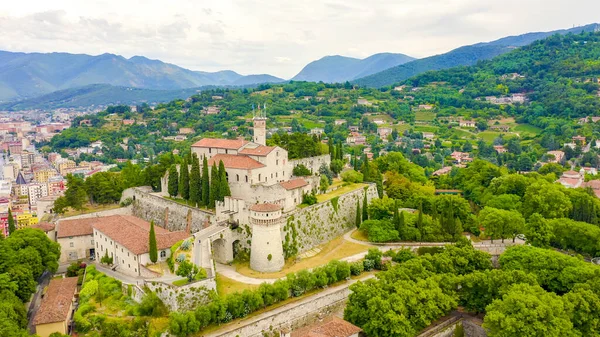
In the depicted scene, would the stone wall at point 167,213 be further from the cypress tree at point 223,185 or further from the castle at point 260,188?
the castle at point 260,188

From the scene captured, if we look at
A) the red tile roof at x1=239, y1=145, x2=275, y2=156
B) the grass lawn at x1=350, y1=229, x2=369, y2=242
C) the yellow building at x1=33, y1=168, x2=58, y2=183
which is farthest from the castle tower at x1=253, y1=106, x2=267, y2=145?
the yellow building at x1=33, y1=168, x2=58, y2=183

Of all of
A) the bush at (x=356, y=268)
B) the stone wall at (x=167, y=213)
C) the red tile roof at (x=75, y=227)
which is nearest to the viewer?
the bush at (x=356, y=268)

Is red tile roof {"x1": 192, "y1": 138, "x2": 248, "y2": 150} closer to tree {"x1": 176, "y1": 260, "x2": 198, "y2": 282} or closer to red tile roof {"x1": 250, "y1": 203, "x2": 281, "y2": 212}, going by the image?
Result: red tile roof {"x1": 250, "y1": 203, "x2": 281, "y2": 212}

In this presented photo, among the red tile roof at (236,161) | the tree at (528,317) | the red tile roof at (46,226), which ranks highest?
the red tile roof at (236,161)

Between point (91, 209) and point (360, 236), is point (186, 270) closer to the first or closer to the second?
point (360, 236)

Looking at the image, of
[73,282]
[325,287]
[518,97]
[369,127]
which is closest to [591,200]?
[325,287]

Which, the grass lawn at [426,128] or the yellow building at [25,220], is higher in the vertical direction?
the grass lawn at [426,128]

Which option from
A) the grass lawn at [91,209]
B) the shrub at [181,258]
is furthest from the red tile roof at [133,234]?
the grass lawn at [91,209]
